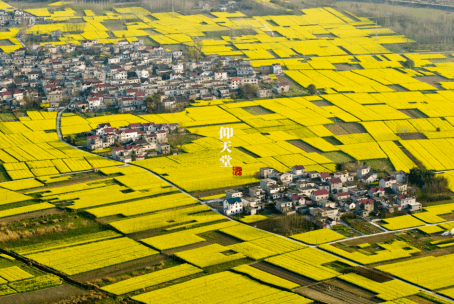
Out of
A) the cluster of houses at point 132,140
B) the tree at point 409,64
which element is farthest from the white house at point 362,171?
the tree at point 409,64

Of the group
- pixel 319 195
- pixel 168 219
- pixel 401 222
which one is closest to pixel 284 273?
pixel 168 219

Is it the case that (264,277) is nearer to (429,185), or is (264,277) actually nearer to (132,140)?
(429,185)

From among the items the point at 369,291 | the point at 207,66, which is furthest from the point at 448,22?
the point at 369,291

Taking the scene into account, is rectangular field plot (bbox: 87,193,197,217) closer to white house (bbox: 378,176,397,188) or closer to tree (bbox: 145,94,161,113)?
white house (bbox: 378,176,397,188)

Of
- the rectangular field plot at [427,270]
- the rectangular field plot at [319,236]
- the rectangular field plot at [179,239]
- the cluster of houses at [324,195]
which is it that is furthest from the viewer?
the cluster of houses at [324,195]

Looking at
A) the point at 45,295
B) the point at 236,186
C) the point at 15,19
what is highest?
the point at 15,19

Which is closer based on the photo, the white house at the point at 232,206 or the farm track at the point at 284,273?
the farm track at the point at 284,273

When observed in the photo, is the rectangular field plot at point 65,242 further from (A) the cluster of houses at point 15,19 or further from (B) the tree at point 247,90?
(A) the cluster of houses at point 15,19
